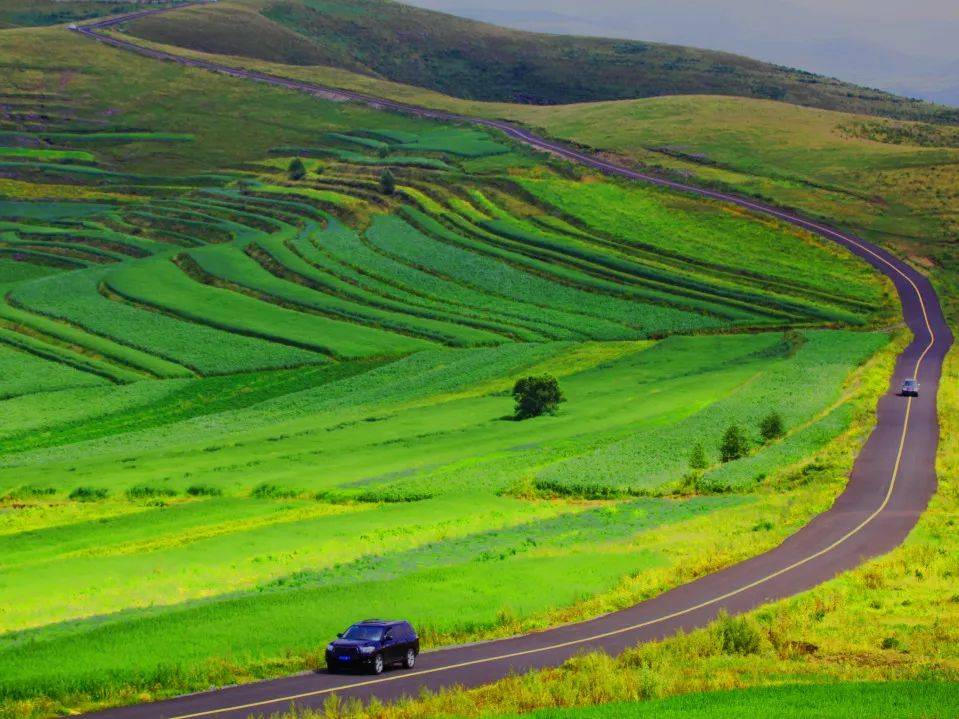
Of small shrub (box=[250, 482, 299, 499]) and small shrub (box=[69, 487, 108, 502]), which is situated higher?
small shrub (box=[250, 482, 299, 499])

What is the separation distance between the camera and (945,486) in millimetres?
70750

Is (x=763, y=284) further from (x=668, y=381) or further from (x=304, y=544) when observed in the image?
(x=304, y=544)

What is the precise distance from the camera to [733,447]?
82.3 m

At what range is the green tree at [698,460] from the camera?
79.1 meters

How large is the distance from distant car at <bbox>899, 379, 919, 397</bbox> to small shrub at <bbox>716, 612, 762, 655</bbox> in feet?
208

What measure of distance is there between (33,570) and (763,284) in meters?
107

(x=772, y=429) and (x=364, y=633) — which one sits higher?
(x=364, y=633)

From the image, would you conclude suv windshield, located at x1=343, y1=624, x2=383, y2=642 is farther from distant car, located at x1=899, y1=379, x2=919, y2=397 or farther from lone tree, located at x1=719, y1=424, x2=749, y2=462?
distant car, located at x1=899, y1=379, x2=919, y2=397

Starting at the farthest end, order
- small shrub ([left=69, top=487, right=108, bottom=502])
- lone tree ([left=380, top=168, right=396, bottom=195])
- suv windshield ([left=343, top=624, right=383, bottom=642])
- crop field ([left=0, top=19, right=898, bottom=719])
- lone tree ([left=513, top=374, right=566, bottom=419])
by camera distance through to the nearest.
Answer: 1. lone tree ([left=380, top=168, right=396, bottom=195])
2. lone tree ([left=513, top=374, right=566, bottom=419])
3. small shrub ([left=69, top=487, right=108, bottom=502])
4. crop field ([left=0, top=19, right=898, bottom=719])
5. suv windshield ([left=343, top=624, right=383, bottom=642])

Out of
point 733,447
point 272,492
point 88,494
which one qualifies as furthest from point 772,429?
point 88,494

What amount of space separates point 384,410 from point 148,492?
30.5m

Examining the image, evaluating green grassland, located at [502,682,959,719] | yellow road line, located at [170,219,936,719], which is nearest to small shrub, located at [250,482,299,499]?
yellow road line, located at [170,219,936,719]

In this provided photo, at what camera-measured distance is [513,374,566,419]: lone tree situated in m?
98.1

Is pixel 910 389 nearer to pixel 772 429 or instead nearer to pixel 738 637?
pixel 772 429
